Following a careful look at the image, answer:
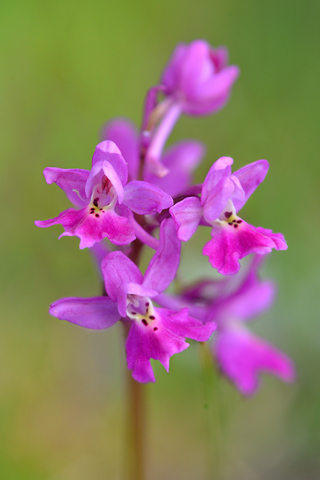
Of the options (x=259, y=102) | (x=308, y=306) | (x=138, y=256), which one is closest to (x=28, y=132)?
(x=259, y=102)

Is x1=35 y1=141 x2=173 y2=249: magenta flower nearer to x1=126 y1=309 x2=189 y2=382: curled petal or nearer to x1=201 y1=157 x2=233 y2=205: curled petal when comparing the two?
x1=201 y1=157 x2=233 y2=205: curled petal

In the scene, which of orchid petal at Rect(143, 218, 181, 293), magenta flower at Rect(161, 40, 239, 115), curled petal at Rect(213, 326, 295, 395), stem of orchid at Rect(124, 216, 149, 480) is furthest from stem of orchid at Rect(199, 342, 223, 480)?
magenta flower at Rect(161, 40, 239, 115)

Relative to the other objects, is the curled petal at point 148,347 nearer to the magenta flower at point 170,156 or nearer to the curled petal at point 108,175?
the curled petal at point 108,175

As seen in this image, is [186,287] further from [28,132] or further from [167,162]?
[28,132]

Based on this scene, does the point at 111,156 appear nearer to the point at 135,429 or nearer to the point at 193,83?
the point at 193,83

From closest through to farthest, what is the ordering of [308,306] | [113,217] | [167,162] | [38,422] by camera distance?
[113,217]
[167,162]
[38,422]
[308,306]

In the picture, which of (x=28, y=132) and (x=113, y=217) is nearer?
(x=113, y=217)

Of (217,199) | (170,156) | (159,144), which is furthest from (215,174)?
(170,156)
